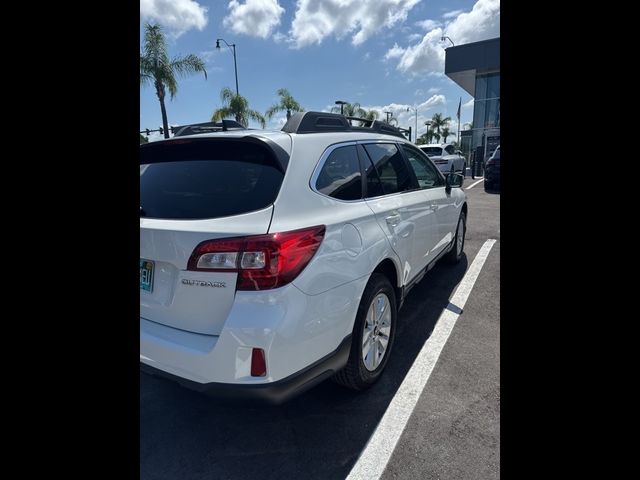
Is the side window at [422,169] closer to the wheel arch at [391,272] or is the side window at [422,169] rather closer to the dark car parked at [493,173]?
the wheel arch at [391,272]

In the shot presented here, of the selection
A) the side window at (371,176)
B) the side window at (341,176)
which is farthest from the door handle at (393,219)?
the side window at (341,176)

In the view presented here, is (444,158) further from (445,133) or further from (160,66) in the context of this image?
(445,133)

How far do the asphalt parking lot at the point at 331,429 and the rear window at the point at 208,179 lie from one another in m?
0.97

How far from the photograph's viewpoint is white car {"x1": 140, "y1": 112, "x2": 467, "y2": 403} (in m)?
1.69

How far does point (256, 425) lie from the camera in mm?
2223

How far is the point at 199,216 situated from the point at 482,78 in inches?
1053

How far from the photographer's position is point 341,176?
7.83 ft

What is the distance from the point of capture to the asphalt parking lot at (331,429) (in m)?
1.90

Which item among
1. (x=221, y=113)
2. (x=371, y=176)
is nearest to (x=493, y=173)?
(x=371, y=176)

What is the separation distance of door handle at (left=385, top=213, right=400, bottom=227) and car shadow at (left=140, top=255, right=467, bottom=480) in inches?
43.0

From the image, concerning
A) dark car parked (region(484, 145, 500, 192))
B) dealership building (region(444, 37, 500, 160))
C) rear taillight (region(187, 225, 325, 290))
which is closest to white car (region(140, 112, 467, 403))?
rear taillight (region(187, 225, 325, 290))
